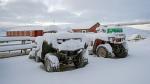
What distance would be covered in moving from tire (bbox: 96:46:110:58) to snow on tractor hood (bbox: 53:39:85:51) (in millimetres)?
3251

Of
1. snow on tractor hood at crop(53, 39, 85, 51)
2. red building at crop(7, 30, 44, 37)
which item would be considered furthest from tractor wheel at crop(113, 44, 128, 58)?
red building at crop(7, 30, 44, 37)

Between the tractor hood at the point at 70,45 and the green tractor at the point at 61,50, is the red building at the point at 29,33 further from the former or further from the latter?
the tractor hood at the point at 70,45

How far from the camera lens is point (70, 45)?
22.5 feet

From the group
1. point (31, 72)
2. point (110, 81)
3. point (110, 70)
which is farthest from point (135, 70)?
point (31, 72)

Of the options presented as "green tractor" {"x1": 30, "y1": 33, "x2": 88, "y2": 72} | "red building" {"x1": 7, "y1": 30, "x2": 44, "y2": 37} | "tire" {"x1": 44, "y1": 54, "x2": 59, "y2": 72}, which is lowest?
"tire" {"x1": 44, "y1": 54, "x2": 59, "y2": 72}

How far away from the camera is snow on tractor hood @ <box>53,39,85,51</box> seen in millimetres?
6766

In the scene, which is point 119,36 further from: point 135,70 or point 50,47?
point 50,47

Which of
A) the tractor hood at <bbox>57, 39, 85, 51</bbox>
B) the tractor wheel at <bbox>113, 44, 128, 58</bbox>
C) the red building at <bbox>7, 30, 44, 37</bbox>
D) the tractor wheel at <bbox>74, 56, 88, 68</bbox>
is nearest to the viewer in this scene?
the tractor hood at <bbox>57, 39, 85, 51</bbox>

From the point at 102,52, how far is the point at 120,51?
98 centimetres

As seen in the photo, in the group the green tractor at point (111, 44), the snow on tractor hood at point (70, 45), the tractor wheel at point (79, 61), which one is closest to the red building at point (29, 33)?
the green tractor at point (111, 44)

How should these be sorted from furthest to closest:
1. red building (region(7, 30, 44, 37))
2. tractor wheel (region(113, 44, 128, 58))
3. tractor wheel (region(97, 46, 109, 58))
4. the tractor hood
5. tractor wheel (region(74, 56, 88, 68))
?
red building (region(7, 30, 44, 37)) → tractor wheel (region(113, 44, 128, 58)) → tractor wheel (region(97, 46, 109, 58)) → tractor wheel (region(74, 56, 88, 68)) → the tractor hood

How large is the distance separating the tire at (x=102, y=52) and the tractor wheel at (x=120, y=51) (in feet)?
2.17

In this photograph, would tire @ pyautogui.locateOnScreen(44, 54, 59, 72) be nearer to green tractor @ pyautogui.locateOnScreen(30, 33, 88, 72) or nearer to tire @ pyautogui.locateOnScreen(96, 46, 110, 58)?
green tractor @ pyautogui.locateOnScreen(30, 33, 88, 72)

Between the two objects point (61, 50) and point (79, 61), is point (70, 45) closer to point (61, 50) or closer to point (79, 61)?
point (61, 50)
